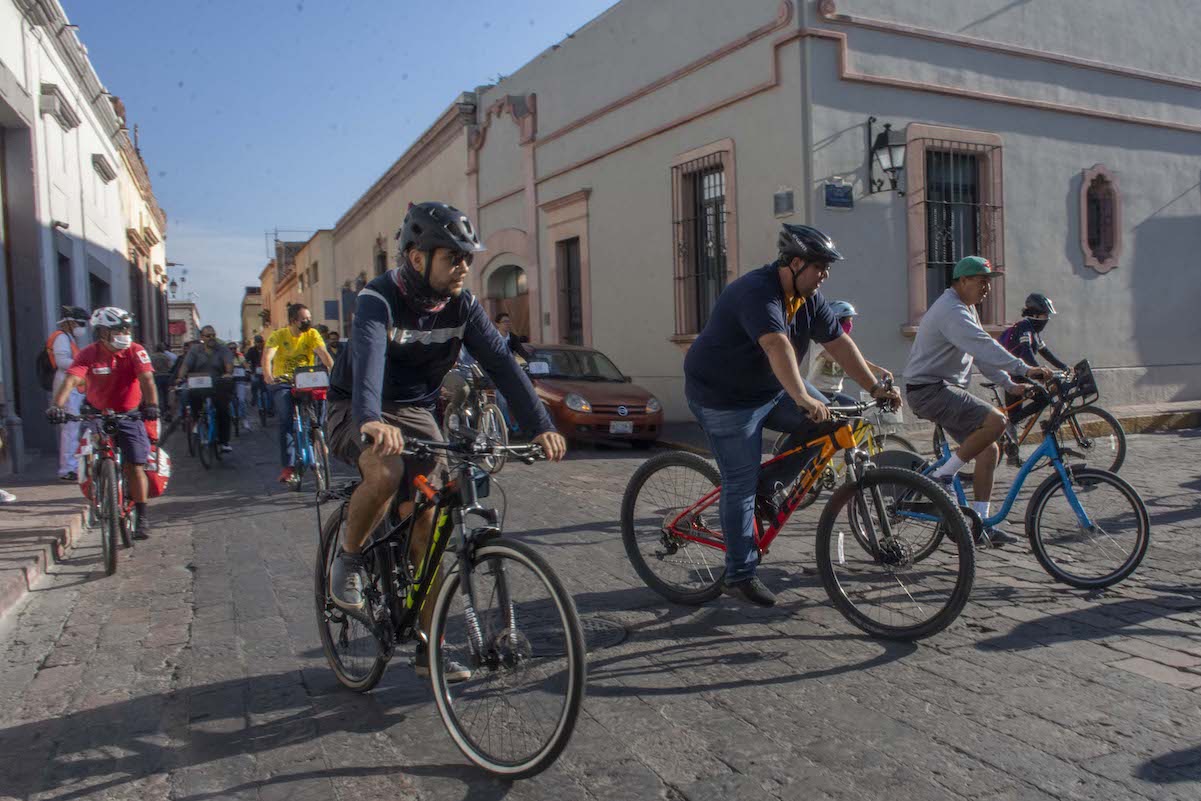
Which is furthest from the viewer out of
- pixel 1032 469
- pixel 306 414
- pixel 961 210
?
pixel 961 210

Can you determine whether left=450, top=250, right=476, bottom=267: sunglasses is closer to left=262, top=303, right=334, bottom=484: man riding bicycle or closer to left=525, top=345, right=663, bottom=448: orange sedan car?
left=262, top=303, right=334, bottom=484: man riding bicycle

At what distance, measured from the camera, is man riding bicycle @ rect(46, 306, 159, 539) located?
6945 mm

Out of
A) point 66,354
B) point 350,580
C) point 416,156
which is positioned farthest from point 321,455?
point 416,156

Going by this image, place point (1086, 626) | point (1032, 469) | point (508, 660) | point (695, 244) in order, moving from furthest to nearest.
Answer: point (695, 244)
point (1032, 469)
point (1086, 626)
point (508, 660)

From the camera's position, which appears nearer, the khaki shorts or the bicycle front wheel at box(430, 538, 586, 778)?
the bicycle front wheel at box(430, 538, 586, 778)

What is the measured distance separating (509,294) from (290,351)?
12.3 meters

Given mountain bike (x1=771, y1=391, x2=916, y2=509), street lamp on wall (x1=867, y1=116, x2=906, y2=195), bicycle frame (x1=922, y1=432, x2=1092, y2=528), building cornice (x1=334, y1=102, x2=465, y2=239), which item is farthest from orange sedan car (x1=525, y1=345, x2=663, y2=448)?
building cornice (x1=334, y1=102, x2=465, y2=239)

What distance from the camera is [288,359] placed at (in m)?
9.99

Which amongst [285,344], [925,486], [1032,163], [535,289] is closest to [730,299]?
[925,486]

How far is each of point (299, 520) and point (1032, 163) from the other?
438 inches

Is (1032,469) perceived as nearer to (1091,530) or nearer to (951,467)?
(951,467)

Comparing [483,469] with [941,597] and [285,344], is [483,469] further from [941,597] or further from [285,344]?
[285,344]

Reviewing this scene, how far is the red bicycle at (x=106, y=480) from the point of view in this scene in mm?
6379

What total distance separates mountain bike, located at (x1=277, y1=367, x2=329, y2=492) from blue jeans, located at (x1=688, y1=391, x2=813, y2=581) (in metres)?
5.41
